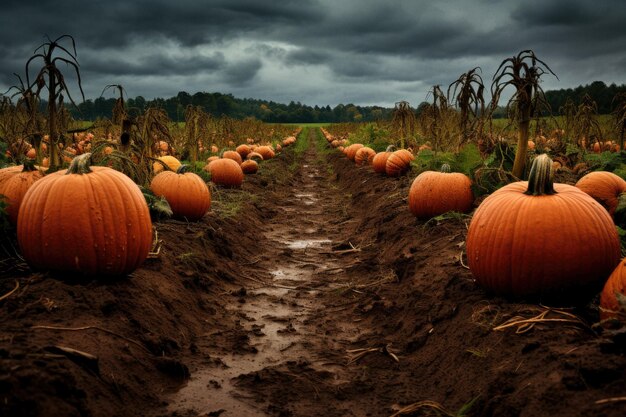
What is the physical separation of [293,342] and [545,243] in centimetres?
236

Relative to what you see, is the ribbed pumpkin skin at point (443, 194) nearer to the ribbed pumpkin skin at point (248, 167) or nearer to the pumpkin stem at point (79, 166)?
the pumpkin stem at point (79, 166)

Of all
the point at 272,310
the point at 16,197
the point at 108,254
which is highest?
the point at 16,197

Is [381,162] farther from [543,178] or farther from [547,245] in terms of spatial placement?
[547,245]

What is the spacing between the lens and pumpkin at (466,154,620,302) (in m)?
3.75

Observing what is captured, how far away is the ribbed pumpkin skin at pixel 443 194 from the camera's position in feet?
23.2

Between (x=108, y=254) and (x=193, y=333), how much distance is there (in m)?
1.15

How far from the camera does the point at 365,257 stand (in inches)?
301

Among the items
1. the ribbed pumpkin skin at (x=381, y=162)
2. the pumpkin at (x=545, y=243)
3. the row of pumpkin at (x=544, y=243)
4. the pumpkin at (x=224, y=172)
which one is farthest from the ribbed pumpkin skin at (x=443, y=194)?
the ribbed pumpkin skin at (x=381, y=162)

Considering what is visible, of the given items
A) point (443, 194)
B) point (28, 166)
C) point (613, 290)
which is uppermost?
point (28, 166)

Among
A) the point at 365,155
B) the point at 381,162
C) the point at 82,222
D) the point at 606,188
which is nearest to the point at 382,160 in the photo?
the point at 381,162

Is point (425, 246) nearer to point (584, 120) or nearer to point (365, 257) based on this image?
point (365, 257)

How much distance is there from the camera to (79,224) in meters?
4.04

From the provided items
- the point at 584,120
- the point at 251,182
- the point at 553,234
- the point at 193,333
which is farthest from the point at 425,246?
the point at 584,120

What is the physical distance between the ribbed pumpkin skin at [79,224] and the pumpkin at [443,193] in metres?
4.31
